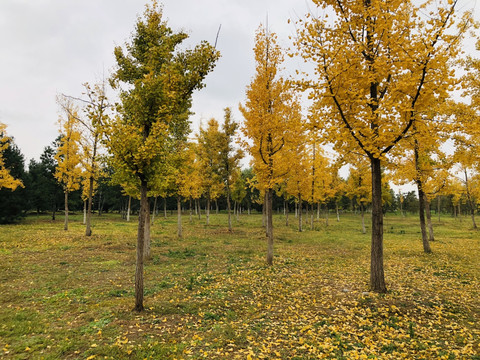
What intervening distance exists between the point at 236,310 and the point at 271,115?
27.1 ft

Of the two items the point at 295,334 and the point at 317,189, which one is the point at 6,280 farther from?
the point at 317,189

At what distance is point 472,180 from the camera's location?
27953 mm

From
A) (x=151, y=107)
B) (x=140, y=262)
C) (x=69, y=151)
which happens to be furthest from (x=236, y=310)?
(x=69, y=151)

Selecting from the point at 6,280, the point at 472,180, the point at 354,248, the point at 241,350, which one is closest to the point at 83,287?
the point at 6,280

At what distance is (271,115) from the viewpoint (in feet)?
37.7

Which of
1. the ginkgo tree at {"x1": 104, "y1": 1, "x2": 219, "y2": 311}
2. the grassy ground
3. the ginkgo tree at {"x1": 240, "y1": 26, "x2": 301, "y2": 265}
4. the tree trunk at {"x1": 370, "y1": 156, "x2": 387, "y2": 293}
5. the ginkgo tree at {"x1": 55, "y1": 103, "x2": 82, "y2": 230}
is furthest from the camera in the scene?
the ginkgo tree at {"x1": 55, "y1": 103, "x2": 82, "y2": 230}

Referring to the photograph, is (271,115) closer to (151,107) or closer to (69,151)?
(151,107)

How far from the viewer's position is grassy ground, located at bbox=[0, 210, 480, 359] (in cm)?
482

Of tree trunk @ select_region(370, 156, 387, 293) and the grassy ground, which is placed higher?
tree trunk @ select_region(370, 156, 387, 293)

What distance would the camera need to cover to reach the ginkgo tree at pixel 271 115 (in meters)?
11.7

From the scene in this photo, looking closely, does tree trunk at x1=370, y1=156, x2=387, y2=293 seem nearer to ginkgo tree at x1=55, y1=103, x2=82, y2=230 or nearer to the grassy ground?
the grassy ground

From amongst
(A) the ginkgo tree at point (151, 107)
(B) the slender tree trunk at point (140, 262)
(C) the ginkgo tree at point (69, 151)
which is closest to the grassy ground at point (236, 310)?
(B) the slender tree trunk at point (140, 262)

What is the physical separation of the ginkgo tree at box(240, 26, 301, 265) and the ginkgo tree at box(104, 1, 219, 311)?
488 cm

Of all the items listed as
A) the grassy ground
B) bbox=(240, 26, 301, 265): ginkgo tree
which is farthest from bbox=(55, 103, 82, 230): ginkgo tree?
bbox=(240, 26, 301, 265): ginkgo tree
